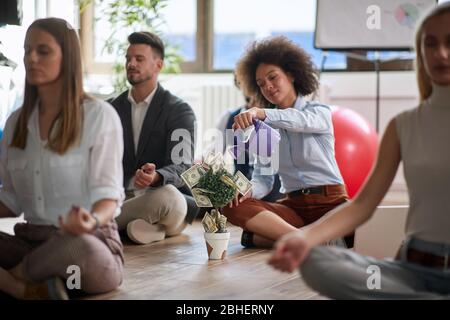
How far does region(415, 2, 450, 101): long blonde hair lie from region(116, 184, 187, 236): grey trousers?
2.27ft

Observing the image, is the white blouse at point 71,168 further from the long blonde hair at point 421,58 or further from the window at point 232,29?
the window at point 232,29

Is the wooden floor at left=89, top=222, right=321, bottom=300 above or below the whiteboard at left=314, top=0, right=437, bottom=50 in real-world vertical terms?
below

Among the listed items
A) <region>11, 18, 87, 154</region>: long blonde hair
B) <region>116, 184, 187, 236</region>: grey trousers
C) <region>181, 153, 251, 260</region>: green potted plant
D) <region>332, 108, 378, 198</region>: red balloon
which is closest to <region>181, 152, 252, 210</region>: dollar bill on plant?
<region>181, 153, 251, 260</region>: green potted plant

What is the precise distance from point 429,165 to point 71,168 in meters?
0.53

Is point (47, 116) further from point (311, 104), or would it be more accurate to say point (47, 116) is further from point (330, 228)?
point (311, 104)

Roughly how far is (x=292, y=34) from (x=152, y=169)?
8.27ft

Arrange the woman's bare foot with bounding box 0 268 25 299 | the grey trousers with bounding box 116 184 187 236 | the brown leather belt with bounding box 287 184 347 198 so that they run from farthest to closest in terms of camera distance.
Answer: the brown leather belt with bounding box 287 184 347 198 < the grey trousers with bounding box 116 184 187 236 < the woman's bare foot with bounding box 0 268 25 299

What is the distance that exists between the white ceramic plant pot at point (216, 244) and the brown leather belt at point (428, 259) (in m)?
0.91

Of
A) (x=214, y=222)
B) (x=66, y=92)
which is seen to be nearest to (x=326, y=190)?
(x=214, y=222)

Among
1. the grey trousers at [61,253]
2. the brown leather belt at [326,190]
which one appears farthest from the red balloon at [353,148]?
the grey trousers at [61,253]

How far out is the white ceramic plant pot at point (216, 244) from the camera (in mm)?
1943

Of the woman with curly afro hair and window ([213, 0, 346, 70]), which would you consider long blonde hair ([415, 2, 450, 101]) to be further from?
window ([213, 0, 346, 70])

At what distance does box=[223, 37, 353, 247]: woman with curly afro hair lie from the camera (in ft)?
5.58
